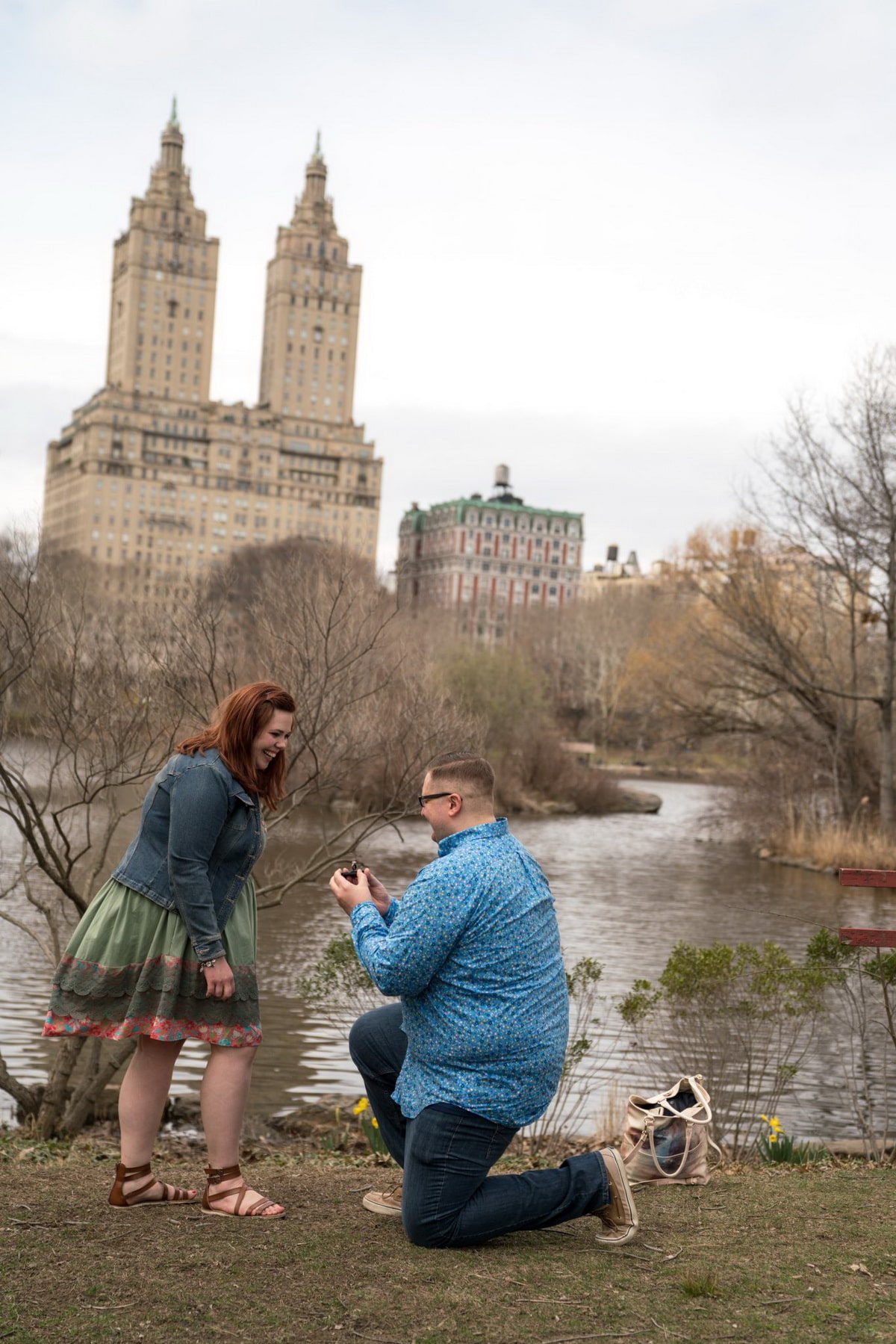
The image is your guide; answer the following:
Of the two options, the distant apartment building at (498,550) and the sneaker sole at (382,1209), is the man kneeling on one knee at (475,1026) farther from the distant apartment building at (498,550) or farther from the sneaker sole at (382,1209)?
the distant apartment building at (498,550)

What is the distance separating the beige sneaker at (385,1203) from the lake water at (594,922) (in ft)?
7.50

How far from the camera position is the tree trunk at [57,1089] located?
7480 millimetres

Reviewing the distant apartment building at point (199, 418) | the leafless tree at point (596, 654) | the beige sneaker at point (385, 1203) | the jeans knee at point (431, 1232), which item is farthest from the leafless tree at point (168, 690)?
the distant apartment building at point (199, 418)

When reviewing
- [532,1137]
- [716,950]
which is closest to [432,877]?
[532,1137]

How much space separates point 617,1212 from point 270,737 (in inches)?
70.9

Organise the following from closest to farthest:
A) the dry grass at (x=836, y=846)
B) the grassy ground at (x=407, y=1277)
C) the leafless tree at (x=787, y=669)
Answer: the grassy ground at (x=407, y=1277), the dry grass at (x=836, y=846), the leafless tree at (x=787, y=669)

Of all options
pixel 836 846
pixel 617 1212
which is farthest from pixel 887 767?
pixel 617 1212

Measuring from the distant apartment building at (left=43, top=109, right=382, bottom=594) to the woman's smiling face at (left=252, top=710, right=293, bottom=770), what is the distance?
12867 cm

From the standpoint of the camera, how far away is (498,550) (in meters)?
149

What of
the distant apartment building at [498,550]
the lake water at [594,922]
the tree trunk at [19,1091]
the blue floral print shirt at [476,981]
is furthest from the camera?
the distant apartment building at [498,550]

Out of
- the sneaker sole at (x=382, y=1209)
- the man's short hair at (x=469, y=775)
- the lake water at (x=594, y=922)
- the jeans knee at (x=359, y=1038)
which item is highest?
the man's short hair at (x=469, y=775)

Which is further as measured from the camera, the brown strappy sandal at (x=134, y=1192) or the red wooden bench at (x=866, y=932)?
the red wooden bench at (x=866, y=932)

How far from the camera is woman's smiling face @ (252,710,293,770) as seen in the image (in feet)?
14.7

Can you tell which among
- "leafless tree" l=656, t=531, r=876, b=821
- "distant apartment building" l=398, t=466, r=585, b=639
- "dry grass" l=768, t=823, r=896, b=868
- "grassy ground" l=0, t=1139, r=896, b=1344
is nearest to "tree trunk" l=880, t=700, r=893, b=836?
"dry grass" l=768, t=823, r=896, b=868
